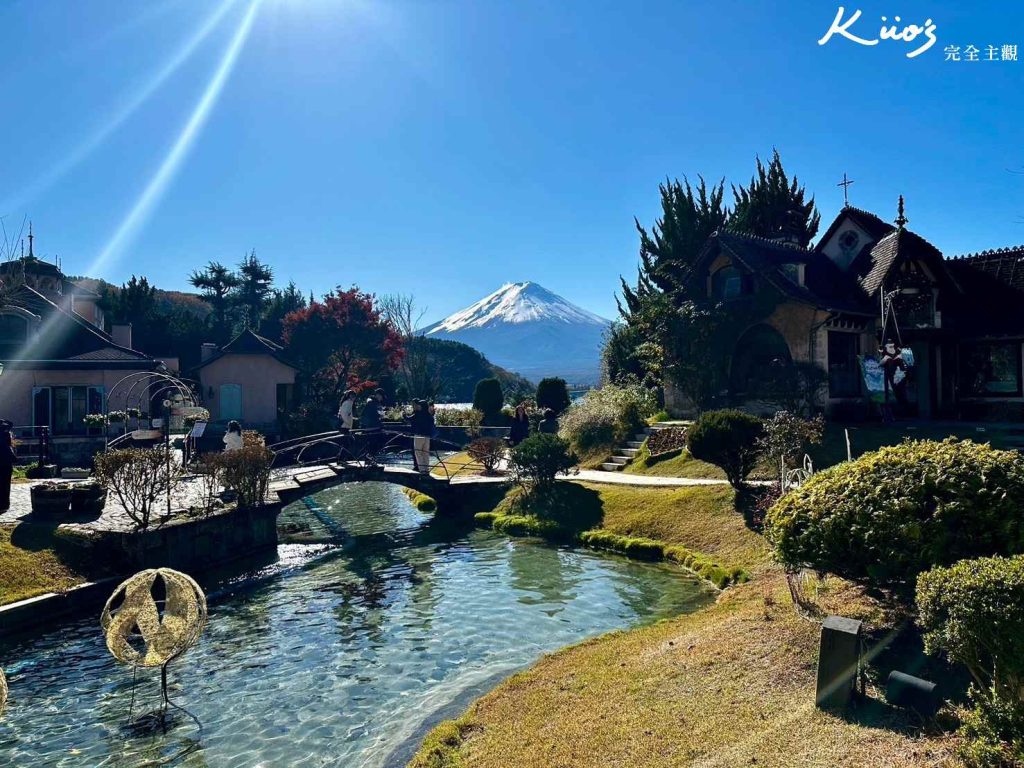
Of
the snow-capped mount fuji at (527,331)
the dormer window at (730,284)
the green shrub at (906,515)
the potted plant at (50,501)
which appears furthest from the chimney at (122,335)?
the snow-capped mount fuji at (527,331)

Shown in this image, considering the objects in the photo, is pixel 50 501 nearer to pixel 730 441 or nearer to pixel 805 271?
pixel 730 441

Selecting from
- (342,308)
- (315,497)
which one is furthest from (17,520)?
(342,308)

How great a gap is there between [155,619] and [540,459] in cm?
1317

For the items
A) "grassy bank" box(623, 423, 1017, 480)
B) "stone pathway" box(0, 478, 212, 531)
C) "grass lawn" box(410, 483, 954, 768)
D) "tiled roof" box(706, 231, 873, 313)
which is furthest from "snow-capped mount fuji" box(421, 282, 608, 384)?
"grass lawn" box(410, 483, 954, 768)

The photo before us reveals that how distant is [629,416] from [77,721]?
2114 centimetres

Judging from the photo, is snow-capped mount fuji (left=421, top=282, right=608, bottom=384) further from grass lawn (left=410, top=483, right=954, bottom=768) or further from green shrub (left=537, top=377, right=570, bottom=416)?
grass lawn (left=410, top=483, right=954, bottom=768)

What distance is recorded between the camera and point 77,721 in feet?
29.3

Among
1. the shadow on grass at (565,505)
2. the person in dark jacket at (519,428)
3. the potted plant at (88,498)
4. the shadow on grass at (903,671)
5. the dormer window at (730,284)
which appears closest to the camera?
the shadow on grass at (903,671)

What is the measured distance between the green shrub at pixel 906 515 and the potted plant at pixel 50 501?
15452 mm

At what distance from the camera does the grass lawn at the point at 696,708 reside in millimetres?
5793

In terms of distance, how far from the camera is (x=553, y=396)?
3631 centimetres

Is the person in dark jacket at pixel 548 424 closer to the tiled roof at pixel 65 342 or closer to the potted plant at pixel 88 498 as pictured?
the tiled roof at pixel 65 342

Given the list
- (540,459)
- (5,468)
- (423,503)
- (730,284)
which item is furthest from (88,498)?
(730,284)

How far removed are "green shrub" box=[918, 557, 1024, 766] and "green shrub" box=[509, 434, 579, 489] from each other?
52.2ft
